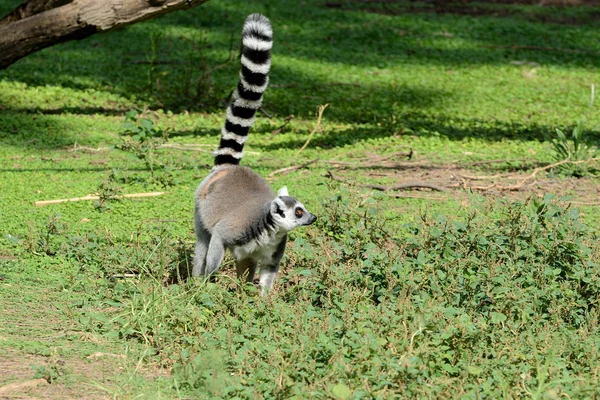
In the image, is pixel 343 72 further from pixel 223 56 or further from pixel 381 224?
pixel 381 224

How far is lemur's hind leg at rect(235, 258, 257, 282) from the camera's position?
5.14 meters

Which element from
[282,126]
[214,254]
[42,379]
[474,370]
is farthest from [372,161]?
[42,379]

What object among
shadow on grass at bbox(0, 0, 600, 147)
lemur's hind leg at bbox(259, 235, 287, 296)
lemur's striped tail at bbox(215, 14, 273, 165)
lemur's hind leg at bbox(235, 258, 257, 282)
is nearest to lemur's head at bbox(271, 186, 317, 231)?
lemur's hind leg at bbox(259, 235, 287, 296)

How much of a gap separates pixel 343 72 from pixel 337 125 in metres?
1.67

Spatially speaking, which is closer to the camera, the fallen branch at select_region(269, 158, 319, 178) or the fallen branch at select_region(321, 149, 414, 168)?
the fallen branch at select_region(269, 158, 319, 178)

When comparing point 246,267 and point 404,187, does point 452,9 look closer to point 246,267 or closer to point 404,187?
point 404,187

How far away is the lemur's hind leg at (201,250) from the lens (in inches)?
199

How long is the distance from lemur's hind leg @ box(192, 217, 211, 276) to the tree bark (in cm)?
235

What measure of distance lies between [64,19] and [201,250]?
2.98m

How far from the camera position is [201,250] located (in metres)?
5.09

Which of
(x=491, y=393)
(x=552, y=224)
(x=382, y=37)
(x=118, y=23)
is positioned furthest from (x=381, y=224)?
(x=382, y=37)

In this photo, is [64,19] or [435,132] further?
[435,132]

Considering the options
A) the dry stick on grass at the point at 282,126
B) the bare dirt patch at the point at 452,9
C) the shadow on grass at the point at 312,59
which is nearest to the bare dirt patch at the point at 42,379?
the shadow on grass at the point at 312,59

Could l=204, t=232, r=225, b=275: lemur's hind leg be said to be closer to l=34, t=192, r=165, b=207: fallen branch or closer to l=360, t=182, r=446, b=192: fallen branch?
l=34, t=192, r=165, b=207: fallen branch
